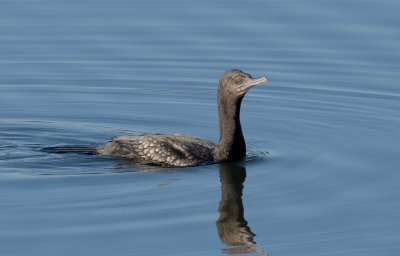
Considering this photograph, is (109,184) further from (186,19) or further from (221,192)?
(186,19)

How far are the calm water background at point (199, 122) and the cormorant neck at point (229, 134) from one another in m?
0.24

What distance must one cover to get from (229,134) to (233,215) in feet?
8.16

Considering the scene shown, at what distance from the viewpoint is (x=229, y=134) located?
546 inches

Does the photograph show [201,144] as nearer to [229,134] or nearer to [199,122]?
[229,134]

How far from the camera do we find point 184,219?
11.0m

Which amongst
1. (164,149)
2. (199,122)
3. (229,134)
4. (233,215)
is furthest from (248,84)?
(199,122)

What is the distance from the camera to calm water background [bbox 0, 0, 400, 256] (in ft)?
34.9

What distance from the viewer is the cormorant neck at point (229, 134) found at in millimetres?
13820

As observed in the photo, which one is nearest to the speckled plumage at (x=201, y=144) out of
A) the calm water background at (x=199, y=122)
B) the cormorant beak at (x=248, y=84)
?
the cormorant beak at (x=248, y=84)

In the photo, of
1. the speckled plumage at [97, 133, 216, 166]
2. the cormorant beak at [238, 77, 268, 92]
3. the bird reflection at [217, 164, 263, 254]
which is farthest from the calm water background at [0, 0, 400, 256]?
the cormorant beak at [238, 77, 268, 92]

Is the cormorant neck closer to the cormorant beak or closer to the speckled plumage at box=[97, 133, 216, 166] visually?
the speckled plumage at box=[97, 133, 216, 166]

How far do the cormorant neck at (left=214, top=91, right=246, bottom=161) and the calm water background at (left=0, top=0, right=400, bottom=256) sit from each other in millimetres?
240

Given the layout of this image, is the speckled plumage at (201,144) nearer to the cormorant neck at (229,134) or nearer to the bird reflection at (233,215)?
the cormorant neck at (229,134)

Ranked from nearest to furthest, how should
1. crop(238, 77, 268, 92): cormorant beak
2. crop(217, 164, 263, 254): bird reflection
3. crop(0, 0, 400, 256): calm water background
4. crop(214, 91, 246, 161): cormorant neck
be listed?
crop(217, 164, 263, 254): bird reflection, crop(0, 0, 400, 256): calm water background, crop(238, 77, 268, 92): cormorant beak, crop(214, 91, 246, 161): cormorant neck
